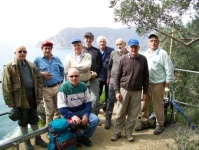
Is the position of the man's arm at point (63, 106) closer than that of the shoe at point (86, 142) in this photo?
Yes

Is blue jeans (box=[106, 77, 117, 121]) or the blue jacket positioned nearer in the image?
blue jeans (box=[106, 77, 117, 121])

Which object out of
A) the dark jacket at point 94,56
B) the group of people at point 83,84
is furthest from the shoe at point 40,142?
the dark jacket at point 94,56

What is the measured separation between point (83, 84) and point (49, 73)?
70cm

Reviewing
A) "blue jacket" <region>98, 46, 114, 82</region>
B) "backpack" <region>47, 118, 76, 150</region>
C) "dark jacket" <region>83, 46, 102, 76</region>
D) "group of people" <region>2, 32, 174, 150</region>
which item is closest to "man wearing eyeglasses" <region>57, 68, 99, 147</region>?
"group of people" <region>2, 32, 174, 150</region>

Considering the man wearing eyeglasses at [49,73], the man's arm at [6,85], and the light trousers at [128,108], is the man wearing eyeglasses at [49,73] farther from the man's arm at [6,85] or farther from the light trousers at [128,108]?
the light trousers at [128,108]

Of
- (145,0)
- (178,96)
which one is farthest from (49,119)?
(178,96)

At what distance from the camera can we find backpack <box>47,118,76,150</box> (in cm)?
→ 425

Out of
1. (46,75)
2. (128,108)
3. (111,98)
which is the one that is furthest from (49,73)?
(128,108)

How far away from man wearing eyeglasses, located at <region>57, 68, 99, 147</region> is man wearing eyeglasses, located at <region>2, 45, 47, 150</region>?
0.45m

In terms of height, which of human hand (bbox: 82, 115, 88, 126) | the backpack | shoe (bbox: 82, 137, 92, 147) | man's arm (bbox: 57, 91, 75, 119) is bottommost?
shoe (bbox: 82, 137, 92, 147)

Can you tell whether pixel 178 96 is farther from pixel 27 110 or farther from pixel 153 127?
pixel 27 110

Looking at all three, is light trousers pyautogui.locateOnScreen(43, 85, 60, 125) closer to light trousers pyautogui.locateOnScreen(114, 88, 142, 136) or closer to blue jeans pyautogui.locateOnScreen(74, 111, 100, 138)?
blue jeans pyautogui.locateOnScreen(74, 111, 100, 138)

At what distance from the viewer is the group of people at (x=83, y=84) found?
14.0 feet

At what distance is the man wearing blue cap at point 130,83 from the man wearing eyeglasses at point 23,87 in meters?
1.51
